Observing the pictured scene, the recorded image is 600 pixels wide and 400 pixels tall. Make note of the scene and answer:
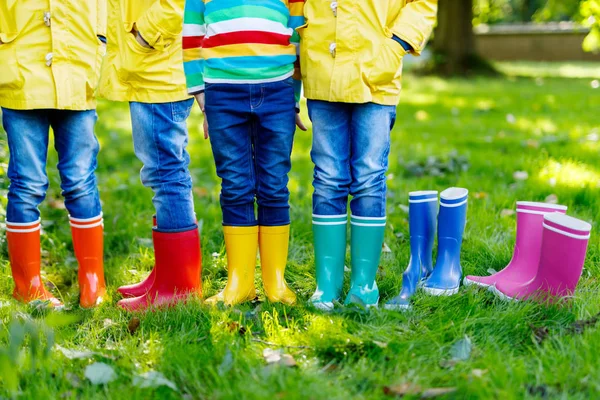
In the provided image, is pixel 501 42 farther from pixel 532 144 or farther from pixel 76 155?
pixel 76 155

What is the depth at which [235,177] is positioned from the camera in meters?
2.76

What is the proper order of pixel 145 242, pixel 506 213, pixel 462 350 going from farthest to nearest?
1. pixel 506 213
2. pixel 145 242
3. pixel 462 350

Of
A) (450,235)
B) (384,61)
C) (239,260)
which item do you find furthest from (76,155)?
(450,235)

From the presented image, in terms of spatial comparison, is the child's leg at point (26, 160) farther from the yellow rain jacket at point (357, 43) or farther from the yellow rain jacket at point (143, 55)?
the yellow rain jacket at point (357, 43)

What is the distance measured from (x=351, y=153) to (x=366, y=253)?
0.41 metres

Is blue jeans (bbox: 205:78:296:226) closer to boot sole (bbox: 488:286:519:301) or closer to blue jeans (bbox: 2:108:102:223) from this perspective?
blue jeans (bbox: 2:108:102:223)

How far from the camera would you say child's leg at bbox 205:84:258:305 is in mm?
2678

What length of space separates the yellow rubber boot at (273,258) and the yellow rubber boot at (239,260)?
0.14 feet

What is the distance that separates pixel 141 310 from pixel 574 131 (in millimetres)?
4851

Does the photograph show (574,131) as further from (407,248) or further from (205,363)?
(205,363)

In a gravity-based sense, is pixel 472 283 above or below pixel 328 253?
below

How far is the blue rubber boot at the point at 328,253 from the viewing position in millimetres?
2785

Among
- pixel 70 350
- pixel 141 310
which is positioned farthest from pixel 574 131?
pixel 70 350

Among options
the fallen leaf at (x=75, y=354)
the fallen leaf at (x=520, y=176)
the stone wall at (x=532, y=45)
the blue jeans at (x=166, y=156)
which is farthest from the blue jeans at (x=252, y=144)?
the stone wall at (x=532, y=45)
